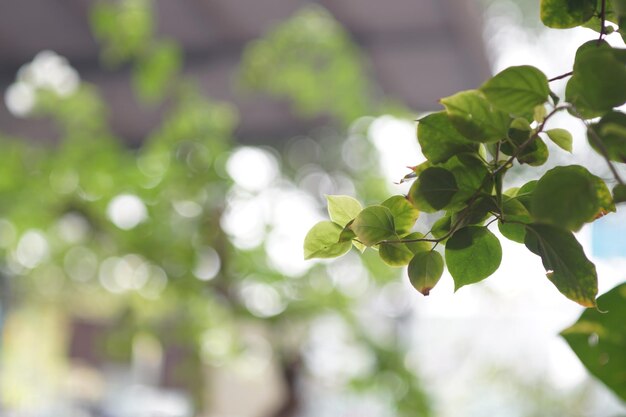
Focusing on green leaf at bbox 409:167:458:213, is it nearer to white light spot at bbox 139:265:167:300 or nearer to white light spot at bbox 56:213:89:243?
white light spot at bbox 139:265:167:300

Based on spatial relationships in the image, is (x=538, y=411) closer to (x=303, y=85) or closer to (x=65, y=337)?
(x=65, y=337)

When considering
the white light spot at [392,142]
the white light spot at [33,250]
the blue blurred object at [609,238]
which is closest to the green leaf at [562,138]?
the blue blurred object at [609,238]

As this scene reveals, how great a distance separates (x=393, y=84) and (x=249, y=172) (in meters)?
1.29

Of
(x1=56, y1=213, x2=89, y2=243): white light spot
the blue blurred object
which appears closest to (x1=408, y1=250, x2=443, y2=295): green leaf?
the blue blurred object

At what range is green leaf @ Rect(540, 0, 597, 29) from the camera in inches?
11.7

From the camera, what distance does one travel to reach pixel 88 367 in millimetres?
6434

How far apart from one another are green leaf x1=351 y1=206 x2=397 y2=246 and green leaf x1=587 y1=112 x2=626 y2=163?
81 mm

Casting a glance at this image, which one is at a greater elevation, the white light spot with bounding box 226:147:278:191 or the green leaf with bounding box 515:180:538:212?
the white light spot with bounding box 226:147:278:191

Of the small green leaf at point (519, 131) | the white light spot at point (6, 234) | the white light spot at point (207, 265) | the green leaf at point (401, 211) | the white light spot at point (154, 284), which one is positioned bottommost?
the green leaf at point (401, 211)

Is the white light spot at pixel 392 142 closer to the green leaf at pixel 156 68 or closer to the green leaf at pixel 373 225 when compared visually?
the green leaf at pixel 156 68

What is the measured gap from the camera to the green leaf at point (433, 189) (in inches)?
11.6

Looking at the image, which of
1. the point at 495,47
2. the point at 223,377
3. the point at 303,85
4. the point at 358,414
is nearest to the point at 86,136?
the point at 303,85

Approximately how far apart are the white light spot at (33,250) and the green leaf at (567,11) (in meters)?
2.29

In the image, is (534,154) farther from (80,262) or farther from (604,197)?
(80,262)
